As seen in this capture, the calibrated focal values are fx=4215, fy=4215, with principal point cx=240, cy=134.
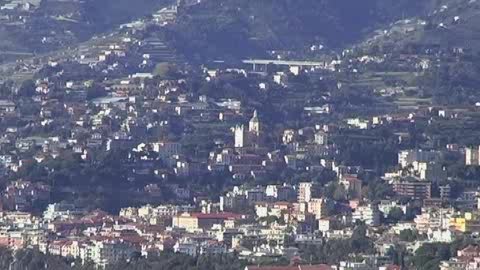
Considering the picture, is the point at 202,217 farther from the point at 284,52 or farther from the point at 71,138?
the point at 284,52

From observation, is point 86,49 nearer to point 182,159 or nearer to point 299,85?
point 299,85

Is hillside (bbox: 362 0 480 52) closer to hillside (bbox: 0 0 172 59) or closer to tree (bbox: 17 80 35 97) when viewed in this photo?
hillside (bbox: 0 0 172 59)

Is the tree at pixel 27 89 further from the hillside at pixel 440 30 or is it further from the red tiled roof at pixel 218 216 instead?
the red tiled roof at pixel 218 216

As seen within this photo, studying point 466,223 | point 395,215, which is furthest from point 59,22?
point 466,223

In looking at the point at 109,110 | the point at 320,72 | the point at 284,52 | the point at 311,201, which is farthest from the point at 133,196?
the point at 284,52

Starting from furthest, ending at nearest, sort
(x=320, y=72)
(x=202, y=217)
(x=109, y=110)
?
(x=320, y=72) → (x=109, y=110) → (x=202, y=217)

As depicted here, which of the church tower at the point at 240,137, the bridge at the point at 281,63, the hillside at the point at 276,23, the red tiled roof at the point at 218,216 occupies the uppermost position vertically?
the hillside at the point at 276,23

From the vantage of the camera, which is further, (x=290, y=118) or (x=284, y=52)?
(x=284, y=52)

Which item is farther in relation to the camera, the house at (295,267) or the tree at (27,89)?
the tree at (27,89)

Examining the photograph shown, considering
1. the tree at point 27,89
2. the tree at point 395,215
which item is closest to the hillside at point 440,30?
the tree at point 27,89

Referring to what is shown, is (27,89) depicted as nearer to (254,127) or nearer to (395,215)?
(254,127)

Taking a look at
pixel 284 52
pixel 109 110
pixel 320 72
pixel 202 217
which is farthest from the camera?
pixel 284 52
